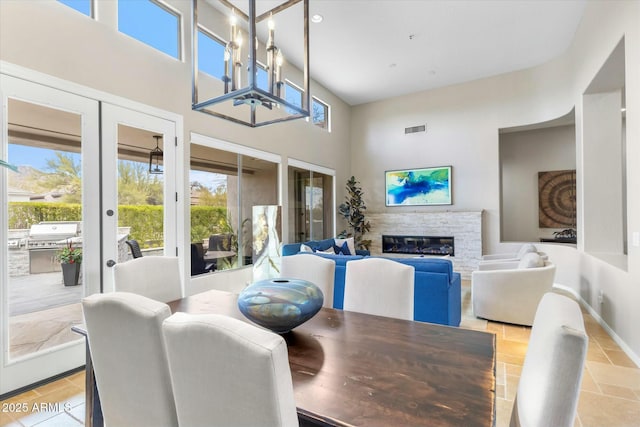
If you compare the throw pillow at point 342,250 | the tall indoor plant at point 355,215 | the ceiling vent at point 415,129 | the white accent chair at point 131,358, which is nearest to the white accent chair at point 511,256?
Answer: the throw pillow at point 342,250

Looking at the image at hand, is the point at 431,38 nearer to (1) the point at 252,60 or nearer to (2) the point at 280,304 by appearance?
(1) the point at 252,60

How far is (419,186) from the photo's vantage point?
7352 mm

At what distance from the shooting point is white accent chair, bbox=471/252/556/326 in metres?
3.65

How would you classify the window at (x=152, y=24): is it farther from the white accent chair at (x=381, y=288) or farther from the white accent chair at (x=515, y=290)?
the white accent chair at (x=515, y=290)

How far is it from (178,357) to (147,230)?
9.67ft

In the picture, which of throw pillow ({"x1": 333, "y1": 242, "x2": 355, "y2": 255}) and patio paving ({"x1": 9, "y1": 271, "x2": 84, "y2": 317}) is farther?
throw pillow ({"x1": 333, "y1": 242, "x2": 355, "y2": 255})

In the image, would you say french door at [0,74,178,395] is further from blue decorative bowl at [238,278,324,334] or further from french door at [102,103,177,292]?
blue decorative bowl at [238,278,324,334]

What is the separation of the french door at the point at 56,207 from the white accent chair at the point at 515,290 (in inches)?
160

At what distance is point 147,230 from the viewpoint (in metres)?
3.44

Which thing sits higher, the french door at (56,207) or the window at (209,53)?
the window at (209,53)

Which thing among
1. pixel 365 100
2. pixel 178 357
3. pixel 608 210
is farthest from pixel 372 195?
pixel 178 357

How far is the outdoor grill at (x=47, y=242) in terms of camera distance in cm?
254

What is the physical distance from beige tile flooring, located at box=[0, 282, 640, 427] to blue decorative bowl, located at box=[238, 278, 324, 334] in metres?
1.57

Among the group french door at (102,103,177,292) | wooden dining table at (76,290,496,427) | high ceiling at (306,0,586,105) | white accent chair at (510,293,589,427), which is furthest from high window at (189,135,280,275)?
white accent chair at (510,293,589,427)
